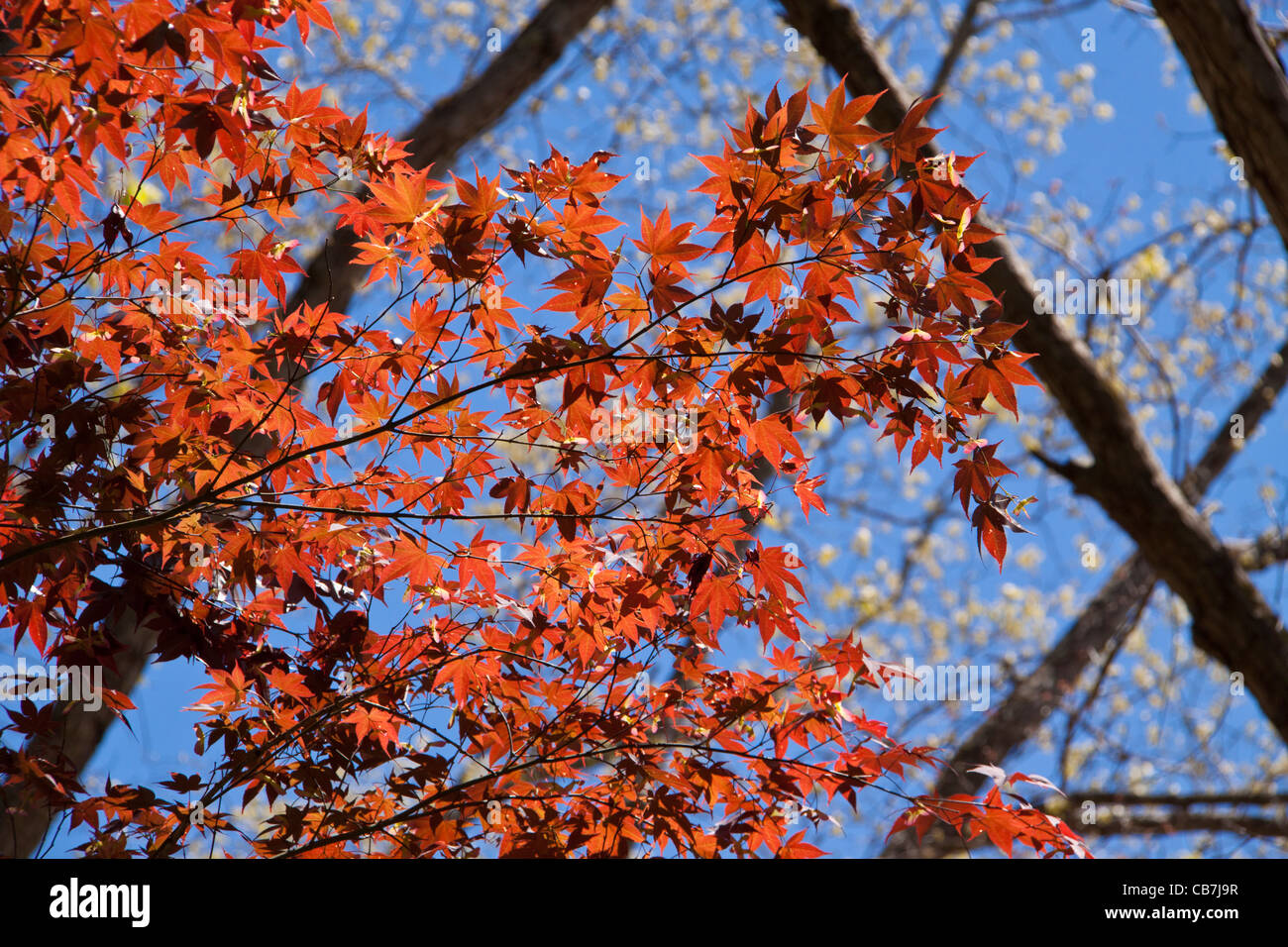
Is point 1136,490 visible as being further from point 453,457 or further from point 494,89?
point 494,89

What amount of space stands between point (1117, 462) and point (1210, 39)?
1405 mm

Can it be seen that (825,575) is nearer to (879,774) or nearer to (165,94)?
(879,774)

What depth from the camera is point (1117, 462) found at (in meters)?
3.61

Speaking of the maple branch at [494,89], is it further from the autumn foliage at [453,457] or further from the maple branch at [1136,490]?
the autumn foliage at [453,457]

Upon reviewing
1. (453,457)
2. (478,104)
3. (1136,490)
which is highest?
(478,104)

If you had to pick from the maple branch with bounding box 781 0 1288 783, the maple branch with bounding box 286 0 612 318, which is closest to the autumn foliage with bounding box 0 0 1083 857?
the maple branch with bounding box 781 0 1288 783

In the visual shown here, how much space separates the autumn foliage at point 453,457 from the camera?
62.1 inches

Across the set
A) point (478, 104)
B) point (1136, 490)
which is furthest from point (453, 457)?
point (478, 104)

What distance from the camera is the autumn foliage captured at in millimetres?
1576

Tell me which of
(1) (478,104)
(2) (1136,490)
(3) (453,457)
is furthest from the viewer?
(1) (478,104)

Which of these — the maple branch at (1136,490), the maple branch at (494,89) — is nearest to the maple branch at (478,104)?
the maple branch at (494,89)

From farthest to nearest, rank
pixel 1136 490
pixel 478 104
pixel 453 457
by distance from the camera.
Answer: pixel 478 104
pixel 1136 490
pixel 453 457

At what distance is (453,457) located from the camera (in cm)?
198

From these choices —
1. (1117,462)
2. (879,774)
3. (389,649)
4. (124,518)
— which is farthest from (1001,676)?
(124,518)
